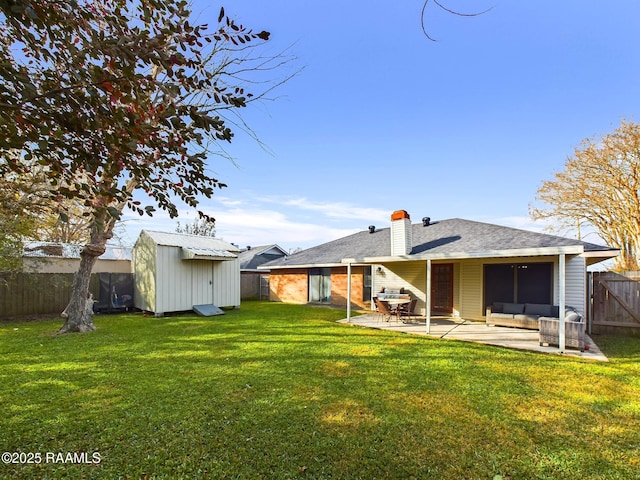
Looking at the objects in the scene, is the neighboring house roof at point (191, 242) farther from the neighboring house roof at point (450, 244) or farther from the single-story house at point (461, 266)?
the single-story house at point (461, 266)

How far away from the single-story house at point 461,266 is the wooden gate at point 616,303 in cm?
71

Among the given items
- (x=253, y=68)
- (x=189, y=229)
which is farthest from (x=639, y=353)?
(x=189, y=229)

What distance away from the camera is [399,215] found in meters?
10.8

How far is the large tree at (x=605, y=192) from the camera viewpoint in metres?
16.6

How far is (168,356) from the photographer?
6426 millimetres

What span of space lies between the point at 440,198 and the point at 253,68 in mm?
13646

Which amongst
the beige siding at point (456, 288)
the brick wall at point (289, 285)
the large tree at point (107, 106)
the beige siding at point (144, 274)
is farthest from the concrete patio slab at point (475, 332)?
the large tree at point (107, 106)

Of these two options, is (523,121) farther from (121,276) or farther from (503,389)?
(121,276)

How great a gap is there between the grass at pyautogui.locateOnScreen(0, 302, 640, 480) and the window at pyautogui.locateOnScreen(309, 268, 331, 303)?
9.38 metres

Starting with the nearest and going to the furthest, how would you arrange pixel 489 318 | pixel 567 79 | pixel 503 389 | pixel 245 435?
pixel 245 435, pixel 503 389, pixel 567 79, pixel 489 318

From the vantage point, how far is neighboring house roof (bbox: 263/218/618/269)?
8.30 m

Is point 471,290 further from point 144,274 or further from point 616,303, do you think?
point 144,274

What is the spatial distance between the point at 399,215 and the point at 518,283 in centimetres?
447

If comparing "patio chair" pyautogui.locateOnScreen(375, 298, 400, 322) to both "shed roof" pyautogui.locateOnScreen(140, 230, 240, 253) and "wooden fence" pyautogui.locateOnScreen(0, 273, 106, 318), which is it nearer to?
"shed roof" pyautogui.locateOnScreen(140, 230, 240, 253)
